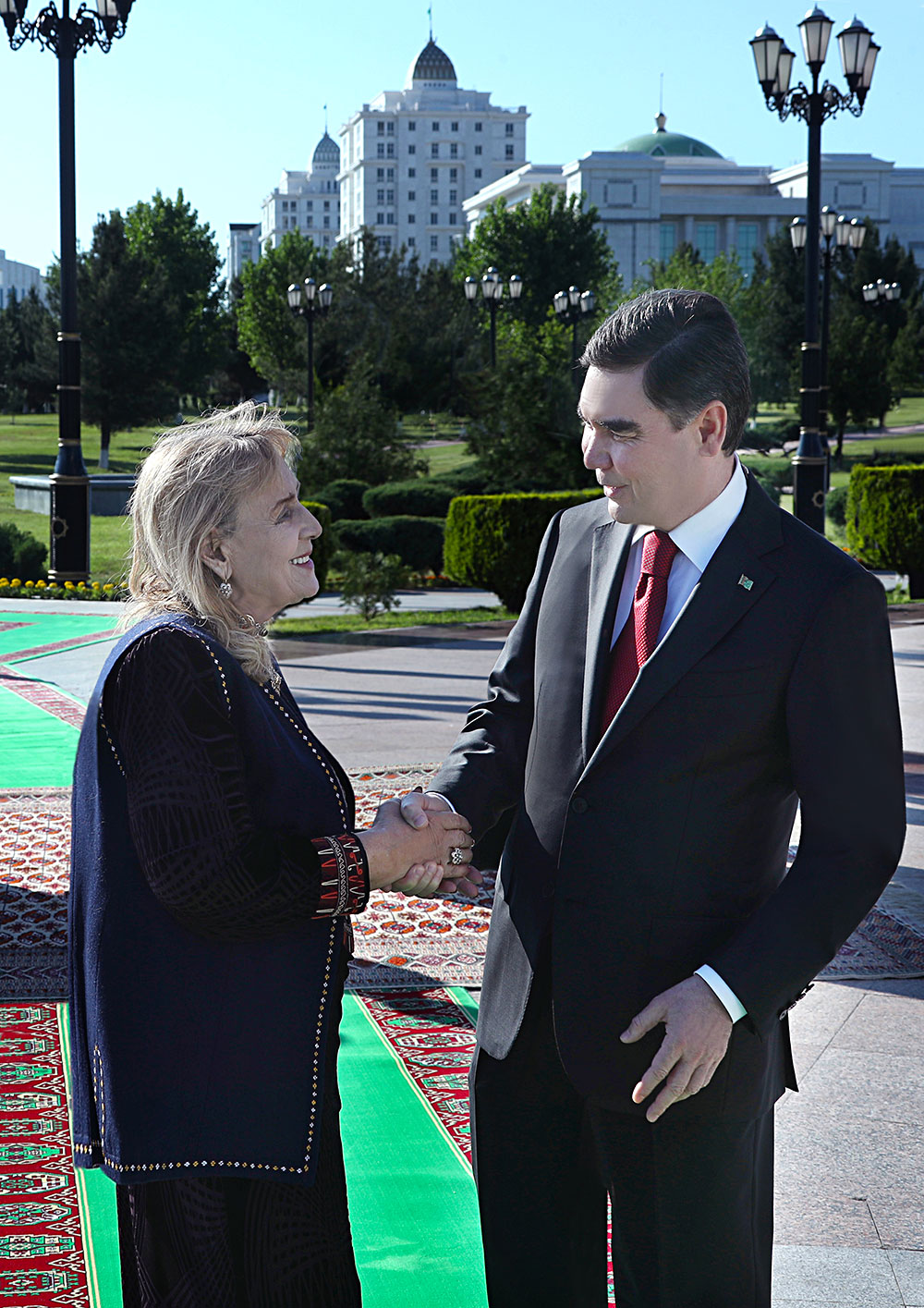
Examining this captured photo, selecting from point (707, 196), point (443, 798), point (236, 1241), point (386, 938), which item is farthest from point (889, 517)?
point (707, 196)

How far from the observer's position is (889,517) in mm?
18531

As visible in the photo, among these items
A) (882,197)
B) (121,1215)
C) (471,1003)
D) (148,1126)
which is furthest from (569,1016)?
(882,197)

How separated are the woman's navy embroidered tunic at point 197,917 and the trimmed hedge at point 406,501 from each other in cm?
2505

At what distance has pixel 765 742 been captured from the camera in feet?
7.22

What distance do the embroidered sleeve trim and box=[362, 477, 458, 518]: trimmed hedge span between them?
25029mm

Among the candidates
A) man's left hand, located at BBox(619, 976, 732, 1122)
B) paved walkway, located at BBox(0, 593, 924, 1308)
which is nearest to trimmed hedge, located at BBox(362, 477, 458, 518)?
paved walkway, located at BBox(0, 593, 924, 1308)

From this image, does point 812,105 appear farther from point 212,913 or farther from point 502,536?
point 212,913

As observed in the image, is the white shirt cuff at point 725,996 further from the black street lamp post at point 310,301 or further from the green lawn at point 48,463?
the black street lamp post at point 310,301

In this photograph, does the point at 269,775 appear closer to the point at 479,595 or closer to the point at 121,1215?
the point at 121,1215

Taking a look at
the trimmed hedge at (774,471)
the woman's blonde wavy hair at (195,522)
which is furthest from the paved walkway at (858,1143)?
the trimmed hedge at (774,471)

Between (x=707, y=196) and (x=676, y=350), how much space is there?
102 metres

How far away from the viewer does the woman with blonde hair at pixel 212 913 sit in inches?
85.0

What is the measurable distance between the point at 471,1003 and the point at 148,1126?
3071 mm

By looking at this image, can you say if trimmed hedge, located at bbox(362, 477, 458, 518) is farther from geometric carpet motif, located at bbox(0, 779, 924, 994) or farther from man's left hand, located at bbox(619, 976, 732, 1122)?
man's left hand, located at bbox(619, 976, 732, 1122)
